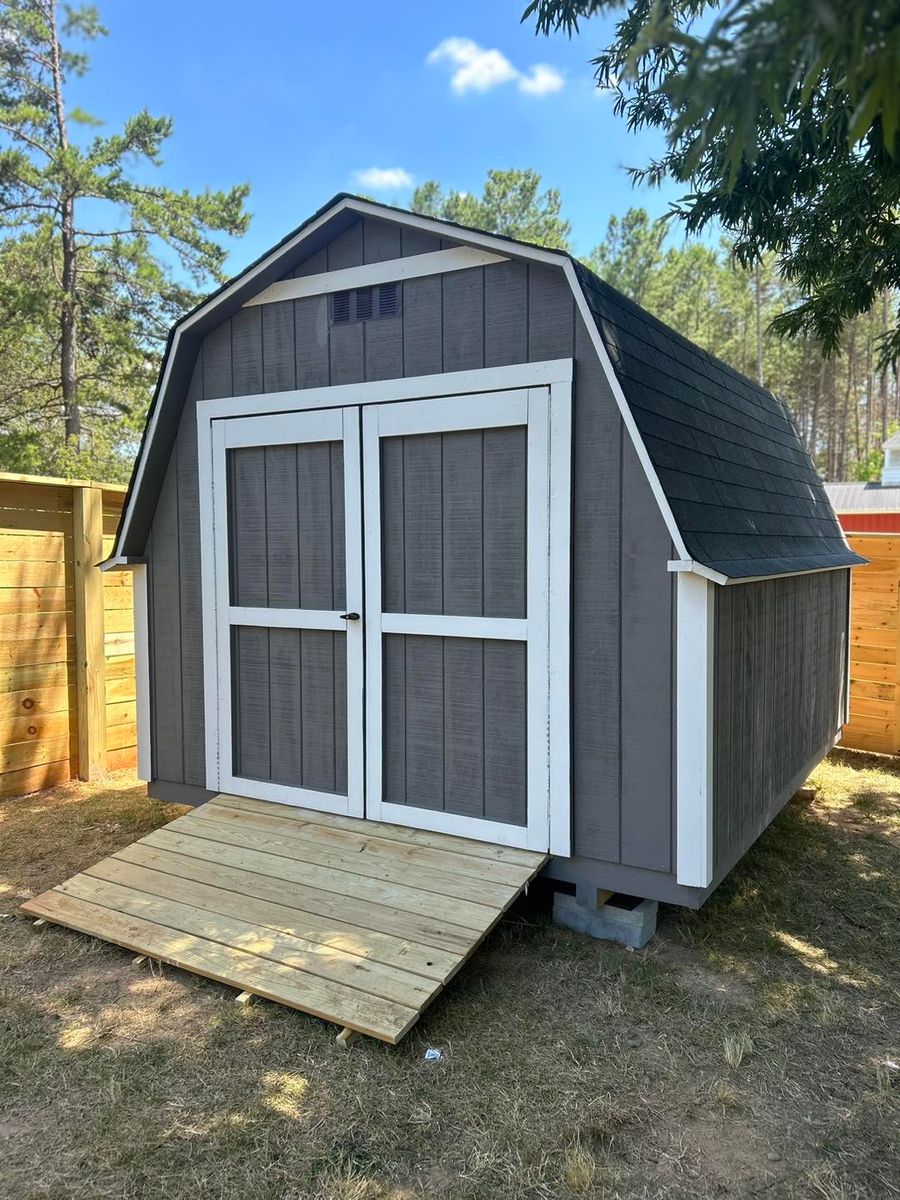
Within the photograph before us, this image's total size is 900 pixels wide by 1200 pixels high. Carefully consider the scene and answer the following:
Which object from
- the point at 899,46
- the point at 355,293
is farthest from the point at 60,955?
the point at 899,46

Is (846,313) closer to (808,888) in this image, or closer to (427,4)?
(808,888)

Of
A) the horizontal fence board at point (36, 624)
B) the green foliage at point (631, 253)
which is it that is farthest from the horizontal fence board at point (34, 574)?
the green foliage at point (631, 253)

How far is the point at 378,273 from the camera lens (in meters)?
3.43

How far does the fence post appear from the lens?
5.12 metres

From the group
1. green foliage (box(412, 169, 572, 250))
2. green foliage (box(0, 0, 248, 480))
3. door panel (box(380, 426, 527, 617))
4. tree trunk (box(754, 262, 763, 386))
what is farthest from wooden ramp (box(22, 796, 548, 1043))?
→ tree trunk (box(754, 262, 763, 386))

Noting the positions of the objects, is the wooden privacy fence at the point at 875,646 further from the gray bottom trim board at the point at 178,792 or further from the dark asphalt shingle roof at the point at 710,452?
the gray bottom trim board at the point at 178,792

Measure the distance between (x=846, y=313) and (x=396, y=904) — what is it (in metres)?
4.05

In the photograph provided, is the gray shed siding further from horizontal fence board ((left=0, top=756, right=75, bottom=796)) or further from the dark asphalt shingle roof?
horizontal fence board ((left=0, top=756, right=75, bottom=796))

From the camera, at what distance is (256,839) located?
139 inches

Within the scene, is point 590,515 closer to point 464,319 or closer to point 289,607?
point 464,319

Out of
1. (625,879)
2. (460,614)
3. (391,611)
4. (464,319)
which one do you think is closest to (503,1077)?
(625,879)

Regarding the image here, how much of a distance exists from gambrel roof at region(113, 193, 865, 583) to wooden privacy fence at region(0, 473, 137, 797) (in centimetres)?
116

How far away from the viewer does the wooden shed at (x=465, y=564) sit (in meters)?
2.96

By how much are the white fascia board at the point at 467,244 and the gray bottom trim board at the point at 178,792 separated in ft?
4.72
